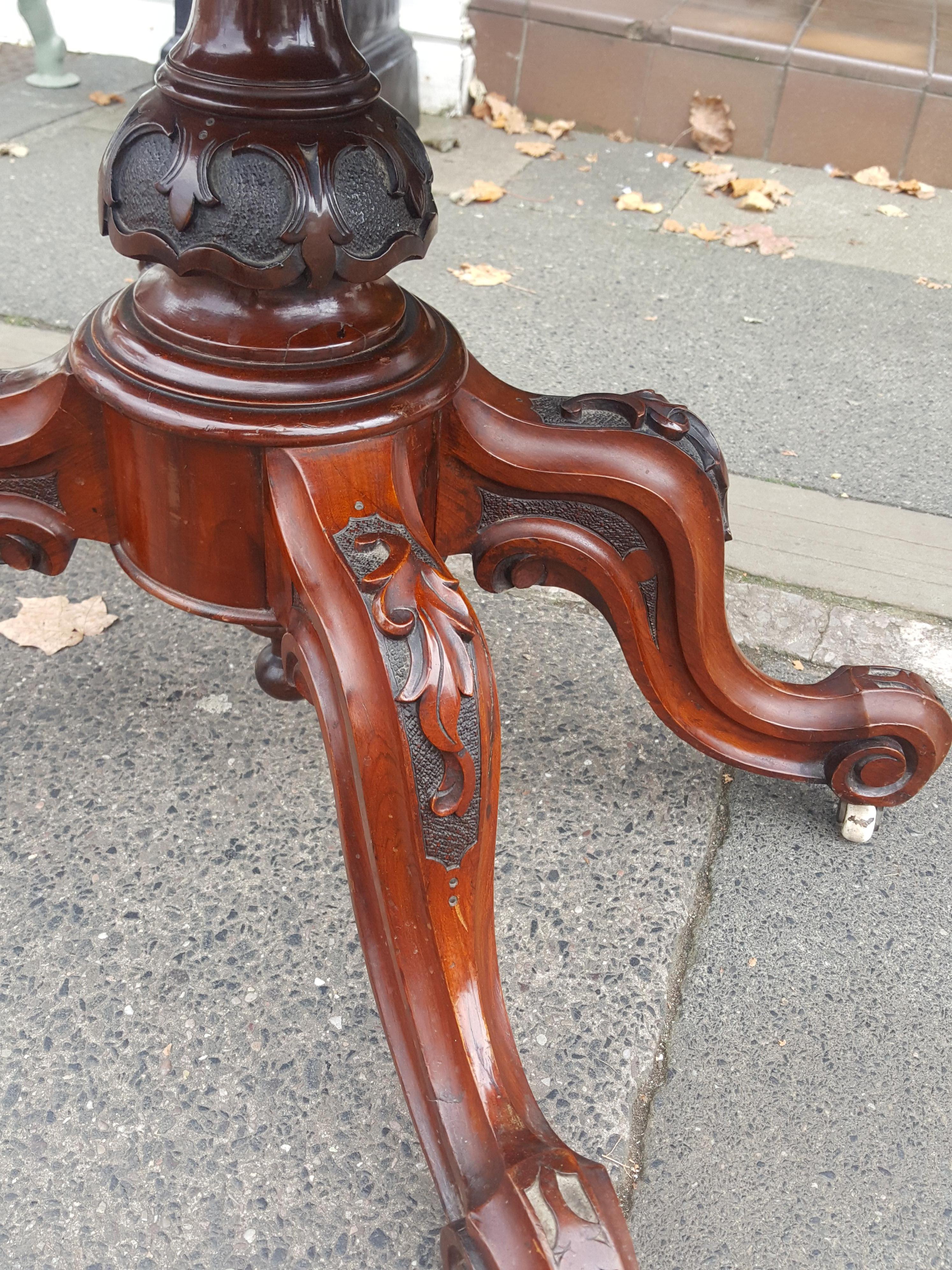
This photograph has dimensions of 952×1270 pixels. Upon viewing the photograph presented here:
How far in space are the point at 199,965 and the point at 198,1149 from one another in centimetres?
21

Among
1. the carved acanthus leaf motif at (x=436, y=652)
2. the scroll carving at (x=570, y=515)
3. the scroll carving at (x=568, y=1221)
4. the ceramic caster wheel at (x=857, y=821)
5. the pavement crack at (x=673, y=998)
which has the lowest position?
the pavement crack at (x=673, y=998)

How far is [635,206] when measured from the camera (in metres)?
3.34

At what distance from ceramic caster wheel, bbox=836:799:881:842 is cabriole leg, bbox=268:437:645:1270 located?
1.95 feet

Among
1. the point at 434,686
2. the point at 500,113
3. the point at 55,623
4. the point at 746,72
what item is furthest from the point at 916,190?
the point at 434,686

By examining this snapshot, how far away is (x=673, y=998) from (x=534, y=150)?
9.97 ft

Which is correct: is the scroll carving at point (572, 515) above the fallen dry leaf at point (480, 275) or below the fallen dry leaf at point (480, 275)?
above

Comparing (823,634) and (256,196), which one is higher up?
(256,196)

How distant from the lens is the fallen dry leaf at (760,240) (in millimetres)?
3170

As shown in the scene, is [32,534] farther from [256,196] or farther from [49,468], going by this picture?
[256,196]

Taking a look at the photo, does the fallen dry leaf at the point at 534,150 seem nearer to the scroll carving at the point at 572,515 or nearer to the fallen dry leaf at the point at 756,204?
the fallen dry leaf at the point at 756,204

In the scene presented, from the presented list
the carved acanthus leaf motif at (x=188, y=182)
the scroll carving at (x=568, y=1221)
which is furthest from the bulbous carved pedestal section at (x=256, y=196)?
the scroll carving at (x=568, y=1221)

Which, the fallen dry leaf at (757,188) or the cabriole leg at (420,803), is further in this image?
the fallen dry leaf at (757,188)

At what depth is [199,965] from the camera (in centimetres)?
123

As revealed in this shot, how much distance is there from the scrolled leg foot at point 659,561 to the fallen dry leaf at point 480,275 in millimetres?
1654
